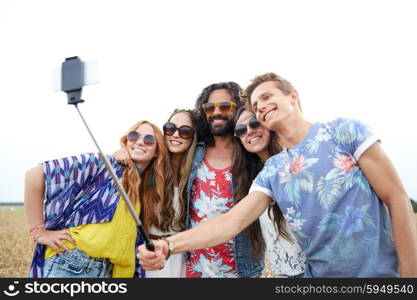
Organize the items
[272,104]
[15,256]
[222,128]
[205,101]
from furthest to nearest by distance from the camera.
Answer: [15,256]
[205,101]
[222,128]
[272,104]

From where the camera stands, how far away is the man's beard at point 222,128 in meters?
5.10

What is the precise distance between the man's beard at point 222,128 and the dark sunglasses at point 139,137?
981 millimetres

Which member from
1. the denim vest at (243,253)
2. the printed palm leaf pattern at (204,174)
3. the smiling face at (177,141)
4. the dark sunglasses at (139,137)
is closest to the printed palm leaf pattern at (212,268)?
the denim vest at (243,253)

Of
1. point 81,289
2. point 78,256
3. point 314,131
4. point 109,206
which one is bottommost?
point 81,289

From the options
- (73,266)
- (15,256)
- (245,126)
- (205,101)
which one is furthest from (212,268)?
(15,256)

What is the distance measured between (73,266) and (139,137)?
1.62m

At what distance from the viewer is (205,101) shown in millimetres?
5418

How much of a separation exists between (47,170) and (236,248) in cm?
241

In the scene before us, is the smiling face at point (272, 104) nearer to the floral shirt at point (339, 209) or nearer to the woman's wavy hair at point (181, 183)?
the floral shirt at point (339, 209)

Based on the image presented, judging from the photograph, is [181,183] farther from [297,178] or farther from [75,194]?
[297,178]

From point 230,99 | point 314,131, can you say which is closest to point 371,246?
point 314,131

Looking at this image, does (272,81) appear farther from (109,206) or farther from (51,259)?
(51,259)

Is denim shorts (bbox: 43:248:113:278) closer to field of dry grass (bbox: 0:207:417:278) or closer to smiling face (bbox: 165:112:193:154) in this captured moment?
smiling face (bbox: 165:112:193:154)

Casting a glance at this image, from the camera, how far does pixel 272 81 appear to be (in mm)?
3727
